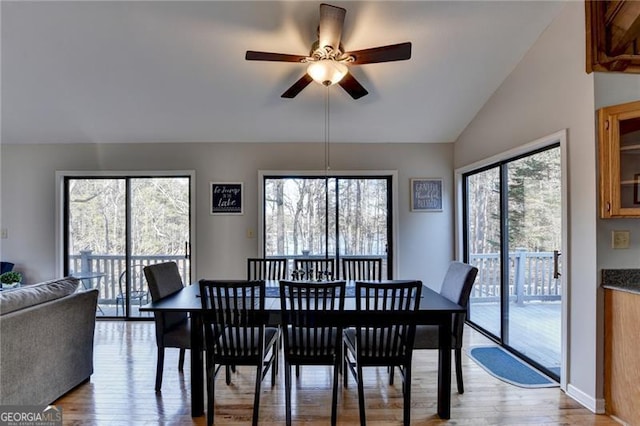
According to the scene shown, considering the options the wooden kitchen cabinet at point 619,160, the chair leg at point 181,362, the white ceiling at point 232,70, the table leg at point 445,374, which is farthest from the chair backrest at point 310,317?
the white ceiling at point 232,70

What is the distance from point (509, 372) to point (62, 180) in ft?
18.4

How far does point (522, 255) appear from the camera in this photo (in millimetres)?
3221

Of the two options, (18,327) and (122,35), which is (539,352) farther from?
(122,35)

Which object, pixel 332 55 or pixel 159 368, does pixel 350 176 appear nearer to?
pixel 332 55

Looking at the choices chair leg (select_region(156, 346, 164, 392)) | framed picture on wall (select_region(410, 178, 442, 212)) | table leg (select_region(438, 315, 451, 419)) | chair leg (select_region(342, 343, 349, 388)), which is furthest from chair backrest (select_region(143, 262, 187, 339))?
framed picture on wall (select_region(410, 178, 442, 212))

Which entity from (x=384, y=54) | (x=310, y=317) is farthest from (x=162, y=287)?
(x=384, y=54)

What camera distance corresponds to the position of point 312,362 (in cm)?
220

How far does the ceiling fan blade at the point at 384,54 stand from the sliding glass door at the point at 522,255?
1.53 m

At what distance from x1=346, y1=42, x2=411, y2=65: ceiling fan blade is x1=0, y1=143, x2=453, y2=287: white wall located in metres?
2.03

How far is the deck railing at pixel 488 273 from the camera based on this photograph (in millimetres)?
2979

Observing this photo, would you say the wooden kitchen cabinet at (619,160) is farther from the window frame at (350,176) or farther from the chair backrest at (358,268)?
the window frame at (350,176)

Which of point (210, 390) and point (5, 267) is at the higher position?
point (5, 267)

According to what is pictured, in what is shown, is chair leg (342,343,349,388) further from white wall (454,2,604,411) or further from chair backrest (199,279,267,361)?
white wall (454,2,604,411)

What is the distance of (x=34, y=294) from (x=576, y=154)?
160 inches
